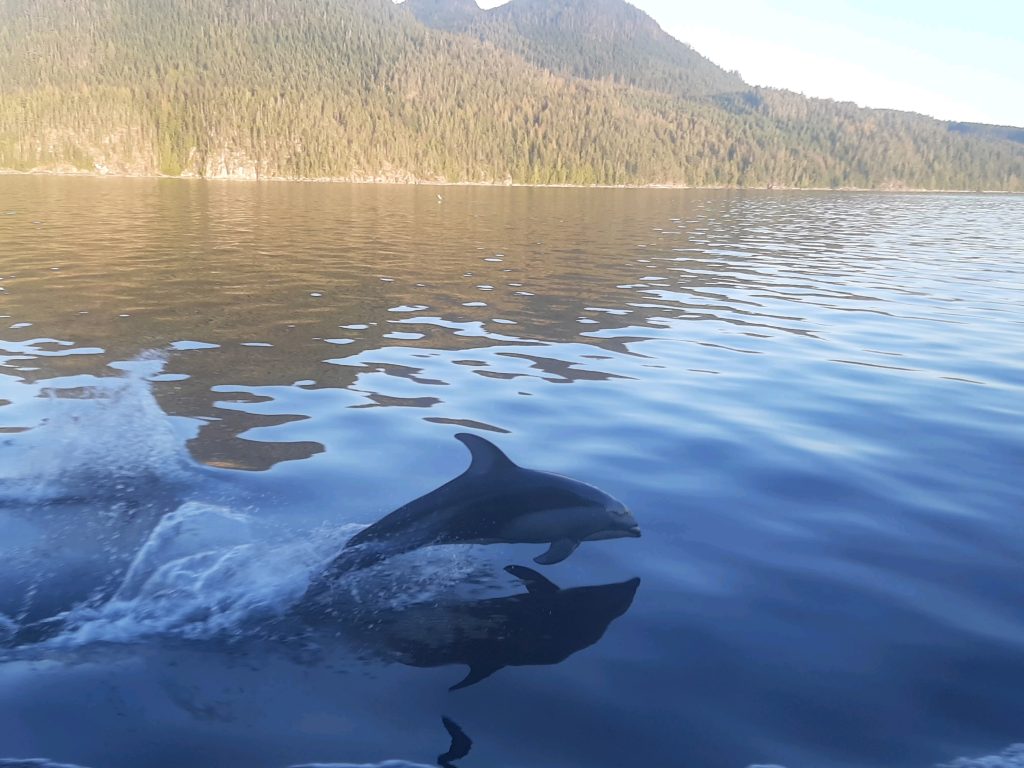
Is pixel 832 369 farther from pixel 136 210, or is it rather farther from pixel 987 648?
pixel 136 210

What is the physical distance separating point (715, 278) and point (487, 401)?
717 inches

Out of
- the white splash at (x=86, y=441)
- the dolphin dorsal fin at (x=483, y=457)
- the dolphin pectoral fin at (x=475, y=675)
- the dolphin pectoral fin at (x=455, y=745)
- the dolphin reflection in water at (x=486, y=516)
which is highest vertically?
the dolphin dorsal fin at (x=483, y=457)

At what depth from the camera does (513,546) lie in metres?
7.88

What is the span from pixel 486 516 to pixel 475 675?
1.58 m

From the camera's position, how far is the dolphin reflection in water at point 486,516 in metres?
6.89

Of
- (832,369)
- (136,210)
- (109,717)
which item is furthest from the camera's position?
(136,210)

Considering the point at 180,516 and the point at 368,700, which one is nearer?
the point at 368,700

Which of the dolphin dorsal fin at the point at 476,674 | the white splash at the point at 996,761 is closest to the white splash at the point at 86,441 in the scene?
the dolphin dorsal fin at the point at 476,674

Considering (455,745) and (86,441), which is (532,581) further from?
(86,441)

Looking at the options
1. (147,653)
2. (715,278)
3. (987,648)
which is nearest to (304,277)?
(715,278)

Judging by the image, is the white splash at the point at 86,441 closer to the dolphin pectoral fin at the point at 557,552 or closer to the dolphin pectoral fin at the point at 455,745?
the dolphin pectoral fin at the point at 557,552

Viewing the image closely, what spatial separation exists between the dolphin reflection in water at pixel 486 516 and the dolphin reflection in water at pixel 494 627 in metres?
0.42

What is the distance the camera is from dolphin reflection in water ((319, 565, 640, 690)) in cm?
587

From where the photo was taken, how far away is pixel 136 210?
5575 centimetres
